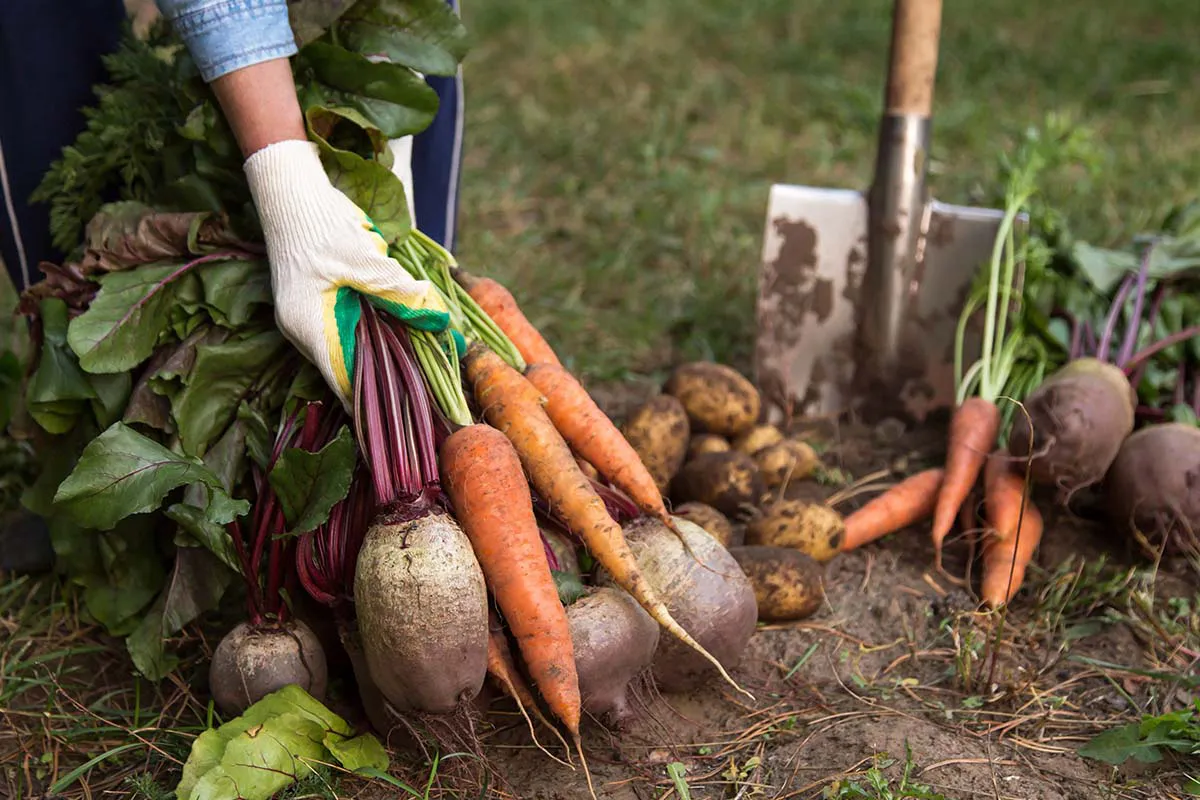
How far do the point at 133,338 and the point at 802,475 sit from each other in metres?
1.67

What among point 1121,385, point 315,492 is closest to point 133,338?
point 315,492

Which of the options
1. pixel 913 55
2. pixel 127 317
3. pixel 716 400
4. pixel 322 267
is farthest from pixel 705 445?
pixel 127 317

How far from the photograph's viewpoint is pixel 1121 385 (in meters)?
2.71

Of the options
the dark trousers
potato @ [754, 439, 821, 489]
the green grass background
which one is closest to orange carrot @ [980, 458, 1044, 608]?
potato @ [754, 439, 821, 489]

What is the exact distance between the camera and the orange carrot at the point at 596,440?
222 centimetres

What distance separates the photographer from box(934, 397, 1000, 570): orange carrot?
8.69 ft

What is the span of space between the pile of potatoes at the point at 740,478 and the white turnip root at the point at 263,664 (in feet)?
2.93

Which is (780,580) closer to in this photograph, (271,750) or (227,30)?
(271,750)

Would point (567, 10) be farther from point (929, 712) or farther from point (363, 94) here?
point (929, 712)

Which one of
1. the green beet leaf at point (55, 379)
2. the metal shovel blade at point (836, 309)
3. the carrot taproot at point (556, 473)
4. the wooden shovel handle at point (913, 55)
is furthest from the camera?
the metal shovel blade at point (836, 309)

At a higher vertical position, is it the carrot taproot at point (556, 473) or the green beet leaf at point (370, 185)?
the green beet leaf at point (370, 185)

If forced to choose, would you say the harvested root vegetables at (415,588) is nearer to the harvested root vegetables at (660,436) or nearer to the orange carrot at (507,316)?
the orange carrot at (507,316)

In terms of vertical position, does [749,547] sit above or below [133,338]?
below

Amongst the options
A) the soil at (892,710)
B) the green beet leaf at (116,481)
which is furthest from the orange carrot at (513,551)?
the green beet leaf at (116,481)
